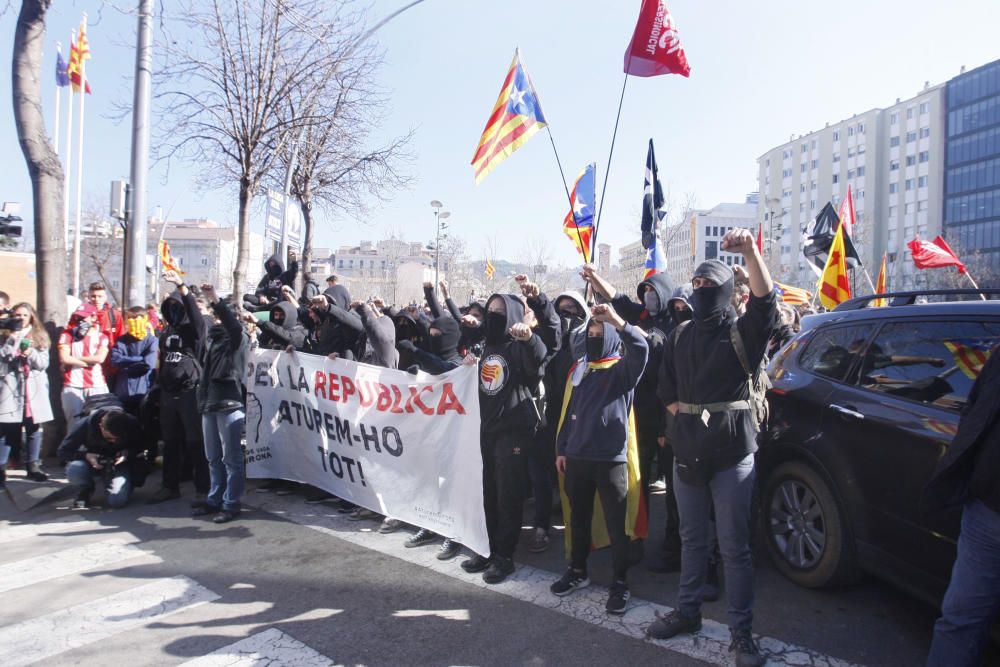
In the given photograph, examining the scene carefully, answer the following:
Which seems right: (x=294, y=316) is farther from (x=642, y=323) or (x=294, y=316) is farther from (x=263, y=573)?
(x=642, y=323)

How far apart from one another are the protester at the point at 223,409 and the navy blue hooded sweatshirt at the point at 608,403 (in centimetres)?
324

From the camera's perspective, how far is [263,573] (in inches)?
182

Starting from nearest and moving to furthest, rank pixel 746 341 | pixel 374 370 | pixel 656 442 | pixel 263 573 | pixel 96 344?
pixel 746 341
pixel 263 573
pixel 656 442
pixel 374 370
pixel 96 344

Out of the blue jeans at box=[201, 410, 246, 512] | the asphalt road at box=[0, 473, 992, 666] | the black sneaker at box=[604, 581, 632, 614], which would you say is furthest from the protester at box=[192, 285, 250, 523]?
the black sneaker at box=[604, 581, 632, 614]

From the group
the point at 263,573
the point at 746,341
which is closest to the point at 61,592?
the point at 263,573

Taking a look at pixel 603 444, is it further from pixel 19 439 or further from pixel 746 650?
pixel 19 439

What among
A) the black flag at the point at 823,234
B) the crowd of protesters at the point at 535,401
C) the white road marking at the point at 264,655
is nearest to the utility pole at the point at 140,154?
the crowd of protesters at the point at 535,401

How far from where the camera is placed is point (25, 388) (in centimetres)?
705

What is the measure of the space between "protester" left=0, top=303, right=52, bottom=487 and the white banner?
2.33m

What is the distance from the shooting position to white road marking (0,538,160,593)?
4.66 metres

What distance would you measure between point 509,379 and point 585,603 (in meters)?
1.53

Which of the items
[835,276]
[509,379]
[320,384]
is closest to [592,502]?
[509,379]

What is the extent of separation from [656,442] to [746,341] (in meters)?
2.01

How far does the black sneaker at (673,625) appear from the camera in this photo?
3.56 metres
